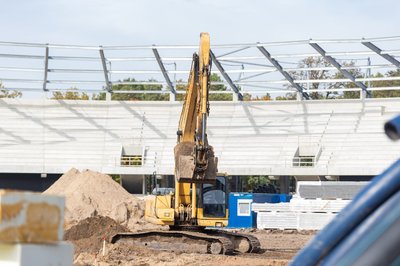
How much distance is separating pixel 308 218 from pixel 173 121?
1587cm

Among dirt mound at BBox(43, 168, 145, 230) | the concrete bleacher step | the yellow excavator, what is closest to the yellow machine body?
the yellow excavator

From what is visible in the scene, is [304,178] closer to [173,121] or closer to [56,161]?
[173,121]

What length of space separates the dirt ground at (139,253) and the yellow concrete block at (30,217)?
15.1 metres

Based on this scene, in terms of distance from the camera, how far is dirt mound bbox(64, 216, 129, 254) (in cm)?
2311

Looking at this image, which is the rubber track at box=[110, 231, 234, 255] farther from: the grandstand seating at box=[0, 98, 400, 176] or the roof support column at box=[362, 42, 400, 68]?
the grandstand seating at box=[0, 98, 400, 176]

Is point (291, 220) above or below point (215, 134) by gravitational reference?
below

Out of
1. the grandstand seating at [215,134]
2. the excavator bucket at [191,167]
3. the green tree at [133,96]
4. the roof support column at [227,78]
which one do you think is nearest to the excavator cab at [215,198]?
the excavator bucket at [191,167]

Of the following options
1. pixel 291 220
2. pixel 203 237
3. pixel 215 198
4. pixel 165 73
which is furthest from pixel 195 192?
pixel 165 73

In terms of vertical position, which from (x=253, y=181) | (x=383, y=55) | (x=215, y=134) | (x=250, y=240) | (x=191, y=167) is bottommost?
Result: (x=250, y=240)

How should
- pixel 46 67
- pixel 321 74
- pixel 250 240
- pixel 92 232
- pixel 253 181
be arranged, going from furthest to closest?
pixel 253 181 → pixel 321 74 → pixel 46 67 → pixel 92 232 → pixel 250 240

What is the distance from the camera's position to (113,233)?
24.8 m

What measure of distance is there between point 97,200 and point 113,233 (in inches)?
413

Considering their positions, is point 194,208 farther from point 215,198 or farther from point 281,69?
point 281,69

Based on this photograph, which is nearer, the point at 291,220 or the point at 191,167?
the point at 191,167
